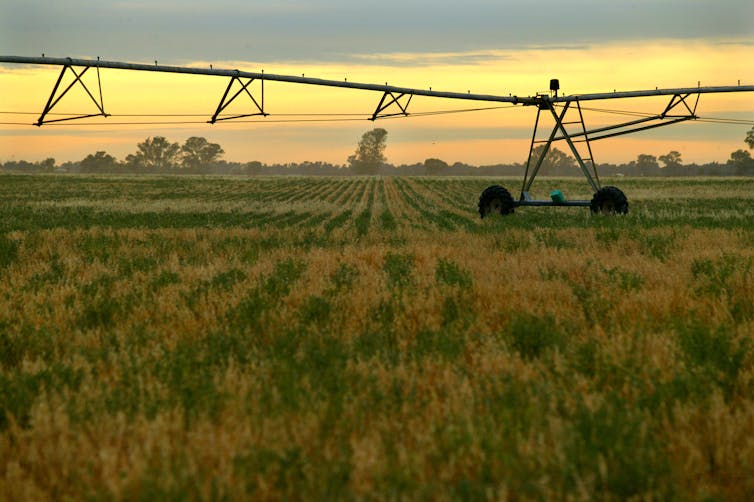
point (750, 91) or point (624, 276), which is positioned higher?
point (750, 91)

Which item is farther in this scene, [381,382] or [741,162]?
[741,162]

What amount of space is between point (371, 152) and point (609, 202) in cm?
16458

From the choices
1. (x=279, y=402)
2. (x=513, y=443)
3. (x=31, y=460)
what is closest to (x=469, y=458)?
(x=513, y=443)

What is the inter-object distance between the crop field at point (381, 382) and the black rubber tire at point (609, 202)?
13.1 meters

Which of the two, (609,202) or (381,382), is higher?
(609,202)

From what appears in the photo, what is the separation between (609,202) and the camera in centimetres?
2588

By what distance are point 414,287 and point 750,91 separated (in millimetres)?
21117

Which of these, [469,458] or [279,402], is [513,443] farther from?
[279,402]

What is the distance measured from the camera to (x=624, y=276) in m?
10.6

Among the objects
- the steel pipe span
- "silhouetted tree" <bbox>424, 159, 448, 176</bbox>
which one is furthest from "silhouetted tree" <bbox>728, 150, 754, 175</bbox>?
the steel pipe span

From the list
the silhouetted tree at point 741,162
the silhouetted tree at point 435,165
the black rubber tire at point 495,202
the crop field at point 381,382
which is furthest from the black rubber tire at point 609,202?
the silhouetted tree at point 435,165

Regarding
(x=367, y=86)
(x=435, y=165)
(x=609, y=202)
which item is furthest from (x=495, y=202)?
(x=435, y=165)

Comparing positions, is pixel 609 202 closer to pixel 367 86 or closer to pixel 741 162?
pixel 367 86

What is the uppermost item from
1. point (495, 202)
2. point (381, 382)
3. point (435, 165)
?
point (435, 165)
